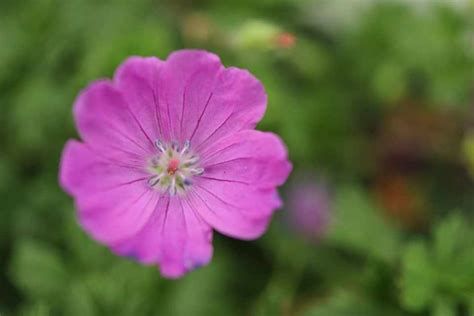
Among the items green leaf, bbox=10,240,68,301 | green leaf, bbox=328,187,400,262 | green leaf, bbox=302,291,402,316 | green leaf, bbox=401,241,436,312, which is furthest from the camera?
green leaf, bbox=328,187,400,262

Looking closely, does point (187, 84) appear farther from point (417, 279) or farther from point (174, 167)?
point (417, 279)

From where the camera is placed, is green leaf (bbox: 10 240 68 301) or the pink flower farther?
green leaf (bbox: 10 240 68 301)

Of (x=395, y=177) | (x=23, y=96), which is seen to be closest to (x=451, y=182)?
(x=395, y=177)

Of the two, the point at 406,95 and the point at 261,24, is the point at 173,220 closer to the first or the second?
the point at 261,24

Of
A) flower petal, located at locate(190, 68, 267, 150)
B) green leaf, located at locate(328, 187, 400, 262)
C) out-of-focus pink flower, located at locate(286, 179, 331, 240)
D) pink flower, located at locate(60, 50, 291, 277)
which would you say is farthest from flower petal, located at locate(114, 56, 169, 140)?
out-of-focus pink flower, located at locate(286, 179, 331, 240)

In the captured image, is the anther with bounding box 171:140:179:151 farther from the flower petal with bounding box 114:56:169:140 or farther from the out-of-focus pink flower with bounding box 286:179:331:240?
the out-of-focus pink flower with bounding box 286:179:331:240

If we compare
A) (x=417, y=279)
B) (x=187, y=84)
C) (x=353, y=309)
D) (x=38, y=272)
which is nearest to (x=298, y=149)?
(x=353, y=309)

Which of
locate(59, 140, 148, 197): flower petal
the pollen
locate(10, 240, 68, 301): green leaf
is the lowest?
locate(10, 240, 68, 301): green leaf
